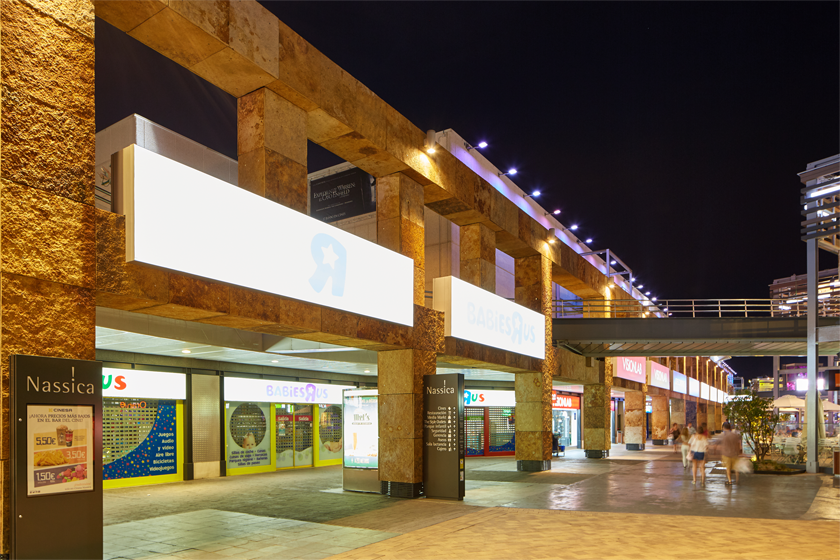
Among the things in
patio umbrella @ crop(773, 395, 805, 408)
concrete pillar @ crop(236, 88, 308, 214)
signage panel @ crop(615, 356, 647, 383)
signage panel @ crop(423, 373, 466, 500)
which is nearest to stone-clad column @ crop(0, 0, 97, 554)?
concrete pillar @ crop(236, 88, 308, 214)

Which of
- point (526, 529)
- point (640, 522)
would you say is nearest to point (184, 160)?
point (526, 529)

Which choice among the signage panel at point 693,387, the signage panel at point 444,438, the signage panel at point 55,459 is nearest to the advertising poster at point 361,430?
the signage panel at point 444,438

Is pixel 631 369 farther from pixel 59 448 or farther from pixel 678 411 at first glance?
pixel 59 448

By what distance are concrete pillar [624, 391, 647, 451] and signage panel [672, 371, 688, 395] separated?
7.03m

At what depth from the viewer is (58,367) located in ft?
21.2

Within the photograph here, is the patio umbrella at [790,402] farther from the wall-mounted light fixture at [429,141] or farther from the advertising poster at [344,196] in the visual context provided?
the wall-mounted light fixture at [429,141]

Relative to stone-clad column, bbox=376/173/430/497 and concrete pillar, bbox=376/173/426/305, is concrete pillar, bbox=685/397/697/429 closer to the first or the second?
stone-clad column, bbox=376/173/430/497

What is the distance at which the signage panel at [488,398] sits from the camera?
26750mm

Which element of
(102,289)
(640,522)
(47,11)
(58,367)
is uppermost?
(47,11)

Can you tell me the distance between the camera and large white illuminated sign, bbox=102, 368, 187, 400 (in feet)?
52.1

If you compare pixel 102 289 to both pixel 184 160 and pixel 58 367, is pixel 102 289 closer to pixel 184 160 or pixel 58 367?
pixel 58 367

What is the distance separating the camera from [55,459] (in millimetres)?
6371

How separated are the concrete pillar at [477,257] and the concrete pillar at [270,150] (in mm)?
6777

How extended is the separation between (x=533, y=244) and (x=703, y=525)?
33.8 feet
